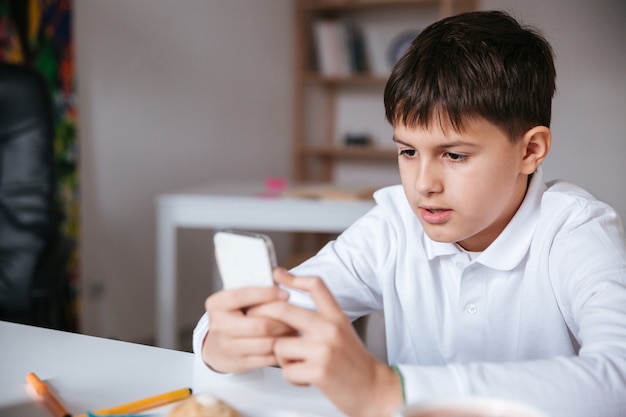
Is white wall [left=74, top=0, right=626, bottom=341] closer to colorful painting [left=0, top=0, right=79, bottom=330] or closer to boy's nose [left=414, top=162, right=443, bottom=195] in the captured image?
colorful painting [left=0, top=0, right=79, bottom=330]

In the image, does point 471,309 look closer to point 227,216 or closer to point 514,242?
point 514,242

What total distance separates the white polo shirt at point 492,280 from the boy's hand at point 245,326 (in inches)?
6.2

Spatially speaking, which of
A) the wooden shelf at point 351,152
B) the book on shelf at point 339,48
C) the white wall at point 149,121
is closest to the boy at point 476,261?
the white wall at point 149,121

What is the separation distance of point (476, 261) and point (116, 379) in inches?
19.6

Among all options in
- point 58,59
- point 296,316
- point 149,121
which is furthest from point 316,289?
point 149,121

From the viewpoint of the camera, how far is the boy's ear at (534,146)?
0.90 meters

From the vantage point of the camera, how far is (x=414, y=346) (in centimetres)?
101

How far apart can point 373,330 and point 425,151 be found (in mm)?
430

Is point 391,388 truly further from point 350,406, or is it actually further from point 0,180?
point 0,180

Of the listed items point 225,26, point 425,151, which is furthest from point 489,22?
point 225,26

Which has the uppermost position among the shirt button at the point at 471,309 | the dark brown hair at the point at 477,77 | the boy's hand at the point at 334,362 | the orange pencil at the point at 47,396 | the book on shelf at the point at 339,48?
the book on shelf at the point at 339,48

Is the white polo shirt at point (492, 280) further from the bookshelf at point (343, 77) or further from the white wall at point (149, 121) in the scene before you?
the bookshelf at point (343, 77)

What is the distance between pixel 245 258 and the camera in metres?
0.58

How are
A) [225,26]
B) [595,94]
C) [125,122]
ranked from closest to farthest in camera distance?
1. [125,122]
2. [225,26]
3. [595,94]
